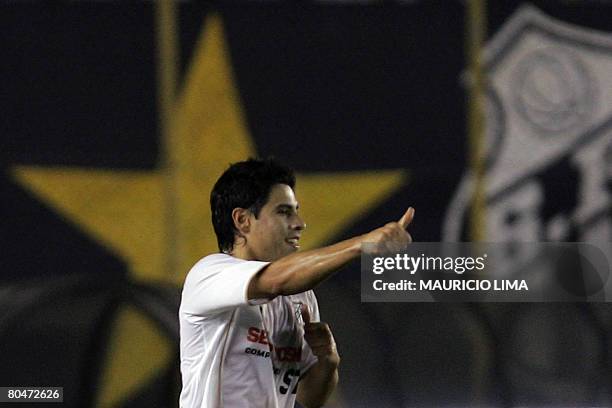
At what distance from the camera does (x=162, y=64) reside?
8.12 m

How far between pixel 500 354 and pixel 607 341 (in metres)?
0.66

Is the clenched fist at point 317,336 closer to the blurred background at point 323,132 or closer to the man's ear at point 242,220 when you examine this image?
the man's ear at point 242,220

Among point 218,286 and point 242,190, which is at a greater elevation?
point 242,190

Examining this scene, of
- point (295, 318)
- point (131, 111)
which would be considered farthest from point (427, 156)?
point (295, 318)

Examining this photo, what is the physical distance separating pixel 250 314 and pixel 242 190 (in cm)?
38

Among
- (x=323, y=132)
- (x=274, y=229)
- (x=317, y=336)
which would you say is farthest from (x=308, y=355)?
(x=323, y=132)

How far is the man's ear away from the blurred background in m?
3.62

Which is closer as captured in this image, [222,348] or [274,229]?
[222,348]

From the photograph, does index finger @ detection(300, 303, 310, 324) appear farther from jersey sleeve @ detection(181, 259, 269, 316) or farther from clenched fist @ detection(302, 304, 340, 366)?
jersey sleeve @ detection(181, 259, 269, 316)

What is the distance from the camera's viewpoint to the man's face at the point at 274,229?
3.75 m

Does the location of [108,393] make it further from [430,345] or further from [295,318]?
[295,318]

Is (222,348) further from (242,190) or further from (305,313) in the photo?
(242,190)

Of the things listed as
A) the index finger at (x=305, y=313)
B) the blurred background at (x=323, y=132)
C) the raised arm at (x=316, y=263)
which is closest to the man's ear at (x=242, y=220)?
the index finger at (x=305, y=313)

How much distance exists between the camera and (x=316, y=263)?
322 cm
